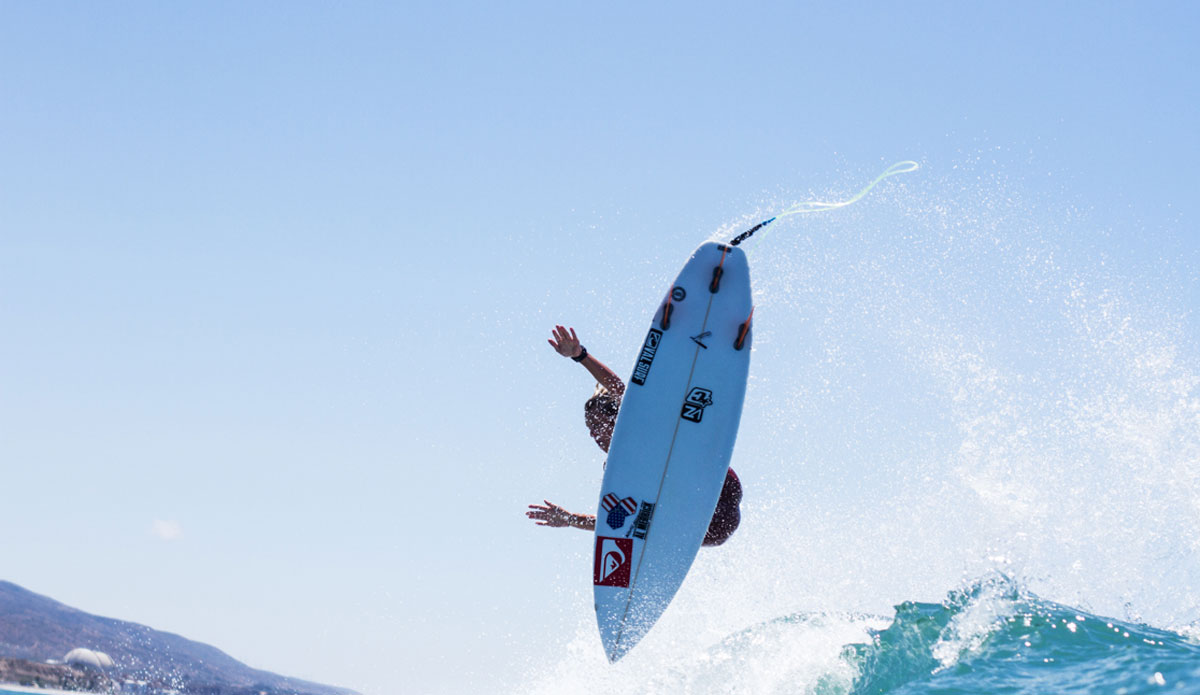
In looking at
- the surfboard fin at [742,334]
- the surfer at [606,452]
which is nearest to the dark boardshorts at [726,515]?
the surfer at [606,452]

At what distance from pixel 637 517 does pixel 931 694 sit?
11.4 ft

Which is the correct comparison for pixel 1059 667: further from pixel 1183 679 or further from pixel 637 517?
pixel 637 517

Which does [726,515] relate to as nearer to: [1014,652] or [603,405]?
[603,405]

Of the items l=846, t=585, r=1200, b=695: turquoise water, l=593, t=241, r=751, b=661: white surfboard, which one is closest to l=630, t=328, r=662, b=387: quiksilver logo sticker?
l=593, t=241, r=751, b=661: white surfboard

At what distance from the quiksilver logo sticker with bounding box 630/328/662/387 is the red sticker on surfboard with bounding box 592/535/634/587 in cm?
183

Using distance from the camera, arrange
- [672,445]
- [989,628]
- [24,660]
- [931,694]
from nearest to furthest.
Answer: [931,694] → [989,628] → [672,445] → [24,660]

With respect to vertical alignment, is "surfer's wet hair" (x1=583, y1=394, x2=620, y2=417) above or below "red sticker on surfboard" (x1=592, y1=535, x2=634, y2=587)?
above

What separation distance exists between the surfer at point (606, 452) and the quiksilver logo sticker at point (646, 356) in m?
0.25

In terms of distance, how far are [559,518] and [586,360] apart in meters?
1.81

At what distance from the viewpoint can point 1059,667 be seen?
8.52 meters

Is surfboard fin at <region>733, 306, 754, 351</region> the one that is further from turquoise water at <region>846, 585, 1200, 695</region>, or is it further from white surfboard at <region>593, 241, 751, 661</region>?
turquoise water at <region>846, 585, 1200, 695</region>

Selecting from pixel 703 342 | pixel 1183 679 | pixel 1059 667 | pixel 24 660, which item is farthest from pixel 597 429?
pixel 24 660

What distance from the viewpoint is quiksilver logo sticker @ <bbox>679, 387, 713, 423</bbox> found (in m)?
10.3

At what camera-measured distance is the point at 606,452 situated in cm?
1062
